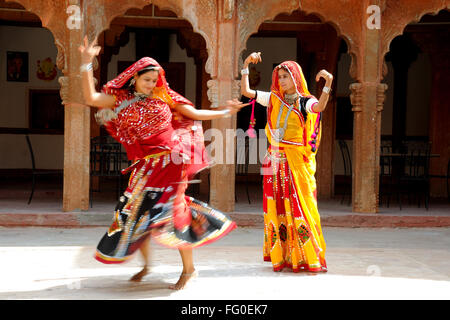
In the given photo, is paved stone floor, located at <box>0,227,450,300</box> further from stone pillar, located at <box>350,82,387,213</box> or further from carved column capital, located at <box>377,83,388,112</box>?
carved column capital, located at <box>377,83,388,112</box>

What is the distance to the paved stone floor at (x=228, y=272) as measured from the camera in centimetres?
422

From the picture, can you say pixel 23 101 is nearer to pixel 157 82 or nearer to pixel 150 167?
pixel 157 82

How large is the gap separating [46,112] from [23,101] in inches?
20.7

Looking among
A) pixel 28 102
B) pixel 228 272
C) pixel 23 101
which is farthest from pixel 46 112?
pixel 228 272

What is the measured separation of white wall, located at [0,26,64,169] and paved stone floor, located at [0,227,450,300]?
6.15 metres

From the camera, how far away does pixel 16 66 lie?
13.1 metres

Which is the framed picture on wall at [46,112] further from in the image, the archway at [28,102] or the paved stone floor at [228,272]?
the paved stone floor at [228,272]

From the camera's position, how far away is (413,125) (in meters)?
13.4

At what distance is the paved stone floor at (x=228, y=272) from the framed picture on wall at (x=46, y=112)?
6245mm

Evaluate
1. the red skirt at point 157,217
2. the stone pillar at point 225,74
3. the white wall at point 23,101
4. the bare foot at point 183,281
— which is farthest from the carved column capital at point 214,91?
the white wall at point 23,101

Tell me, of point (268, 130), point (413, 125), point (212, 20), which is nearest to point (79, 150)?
point (212, 20)

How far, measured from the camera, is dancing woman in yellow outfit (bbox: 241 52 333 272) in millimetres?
5004
